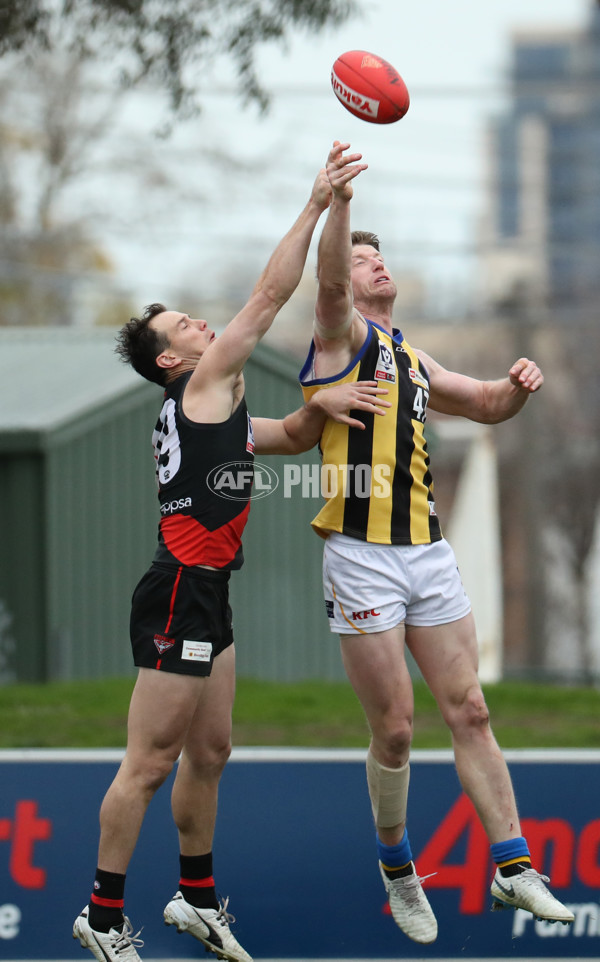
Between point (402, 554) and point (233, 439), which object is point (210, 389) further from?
point (402, 554)

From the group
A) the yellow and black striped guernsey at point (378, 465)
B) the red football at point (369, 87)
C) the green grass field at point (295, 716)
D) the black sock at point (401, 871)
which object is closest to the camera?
the red football at point (369, 87)

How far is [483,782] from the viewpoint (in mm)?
4234

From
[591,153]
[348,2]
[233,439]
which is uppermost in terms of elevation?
[591,153]

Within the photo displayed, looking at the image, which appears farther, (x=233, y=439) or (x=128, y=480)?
(x=128, y=480)

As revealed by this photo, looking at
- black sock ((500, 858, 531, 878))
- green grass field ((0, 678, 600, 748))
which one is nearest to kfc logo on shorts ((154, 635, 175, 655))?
black sock ((500, 858, 531, 878))

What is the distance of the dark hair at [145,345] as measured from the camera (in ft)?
14.5

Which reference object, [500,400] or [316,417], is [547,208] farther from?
[316,417]

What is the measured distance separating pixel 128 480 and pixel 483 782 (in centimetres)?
809

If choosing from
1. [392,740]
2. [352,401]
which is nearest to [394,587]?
[392,740]

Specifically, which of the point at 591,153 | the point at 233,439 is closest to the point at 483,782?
the point at 233,439

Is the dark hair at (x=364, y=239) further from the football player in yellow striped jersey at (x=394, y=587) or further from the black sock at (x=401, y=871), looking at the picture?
the black sock at (x=401, y=871)

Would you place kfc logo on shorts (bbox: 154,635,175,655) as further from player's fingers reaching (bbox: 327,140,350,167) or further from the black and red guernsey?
player's fingers reaching (bbox: 327,140,350,167)

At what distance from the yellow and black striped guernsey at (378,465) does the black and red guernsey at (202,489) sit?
325mm

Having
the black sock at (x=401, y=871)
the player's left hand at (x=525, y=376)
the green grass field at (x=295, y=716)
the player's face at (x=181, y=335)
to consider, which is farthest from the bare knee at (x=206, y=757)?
the green grass field at (x=295, y=716)
